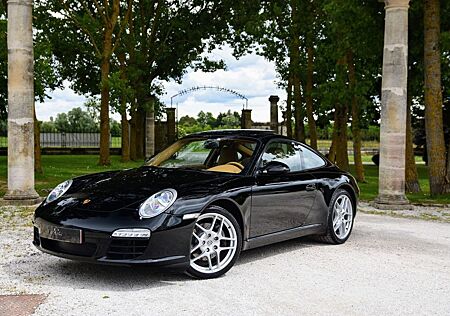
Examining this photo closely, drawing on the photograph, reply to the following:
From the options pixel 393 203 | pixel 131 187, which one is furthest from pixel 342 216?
pixel 393 203

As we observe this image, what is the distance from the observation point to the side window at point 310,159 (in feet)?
23.4

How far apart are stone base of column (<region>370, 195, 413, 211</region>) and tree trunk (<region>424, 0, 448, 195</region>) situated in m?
2.20

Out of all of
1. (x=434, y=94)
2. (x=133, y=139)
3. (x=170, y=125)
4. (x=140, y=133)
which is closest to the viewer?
(x=434, y=94)

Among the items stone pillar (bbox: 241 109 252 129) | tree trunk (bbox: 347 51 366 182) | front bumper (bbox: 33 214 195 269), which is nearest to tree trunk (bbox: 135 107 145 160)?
stone pillar (bbox: 241 109 252 129)

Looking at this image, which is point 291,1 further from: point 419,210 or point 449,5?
point 419,210

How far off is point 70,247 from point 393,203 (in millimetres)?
7783

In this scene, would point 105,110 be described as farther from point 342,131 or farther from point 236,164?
point 236,164

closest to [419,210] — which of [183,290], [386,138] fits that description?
[386,138]

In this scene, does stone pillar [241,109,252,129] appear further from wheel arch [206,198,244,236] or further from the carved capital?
wheel arch [206,198,244,236]

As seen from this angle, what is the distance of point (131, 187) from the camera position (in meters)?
5.64

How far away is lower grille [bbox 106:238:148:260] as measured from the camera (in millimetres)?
5031

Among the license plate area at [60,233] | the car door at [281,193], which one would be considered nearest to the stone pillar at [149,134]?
the car door at [281,193]

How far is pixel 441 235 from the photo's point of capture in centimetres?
844

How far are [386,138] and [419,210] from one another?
1552mm
